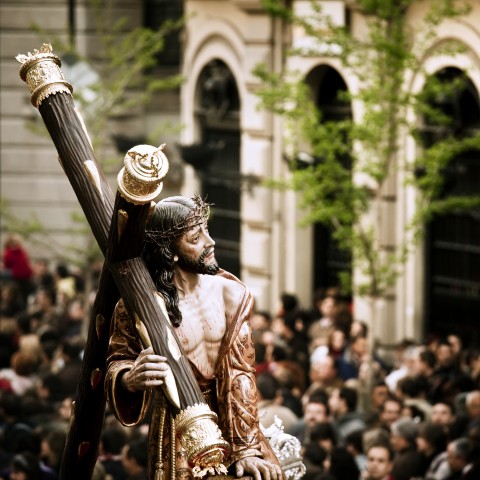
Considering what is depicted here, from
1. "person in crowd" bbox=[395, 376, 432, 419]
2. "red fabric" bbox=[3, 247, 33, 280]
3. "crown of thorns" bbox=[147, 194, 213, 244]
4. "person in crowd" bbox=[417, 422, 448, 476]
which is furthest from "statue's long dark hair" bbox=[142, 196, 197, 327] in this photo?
"red fabric" bbox=[3, 247, 33, 280]

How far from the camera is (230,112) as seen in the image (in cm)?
2802

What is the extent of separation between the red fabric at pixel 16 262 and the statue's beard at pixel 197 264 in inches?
801

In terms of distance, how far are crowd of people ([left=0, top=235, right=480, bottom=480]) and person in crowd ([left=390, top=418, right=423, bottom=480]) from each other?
0.01 meters

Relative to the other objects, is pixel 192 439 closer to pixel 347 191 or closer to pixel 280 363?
pixel 280 363

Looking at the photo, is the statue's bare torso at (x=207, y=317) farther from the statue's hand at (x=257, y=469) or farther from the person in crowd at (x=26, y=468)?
the person in crowd at (x=26, y=468)

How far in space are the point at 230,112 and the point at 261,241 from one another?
244cm

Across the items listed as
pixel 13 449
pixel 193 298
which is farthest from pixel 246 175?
pixel 193 298

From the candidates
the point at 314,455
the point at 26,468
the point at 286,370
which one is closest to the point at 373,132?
the point at 286,370

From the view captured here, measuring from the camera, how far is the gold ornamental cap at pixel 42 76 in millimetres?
7914

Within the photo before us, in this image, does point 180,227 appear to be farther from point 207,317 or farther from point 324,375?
point 324,375

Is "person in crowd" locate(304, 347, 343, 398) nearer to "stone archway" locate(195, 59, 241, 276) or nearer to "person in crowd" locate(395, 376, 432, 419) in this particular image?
"person in crowd" locate(395, 376, 432, 419)

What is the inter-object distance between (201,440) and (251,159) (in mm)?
19591

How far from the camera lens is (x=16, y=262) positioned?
1104 inches

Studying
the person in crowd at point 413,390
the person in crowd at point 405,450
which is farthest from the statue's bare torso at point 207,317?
the person in crowd at point 413,390
